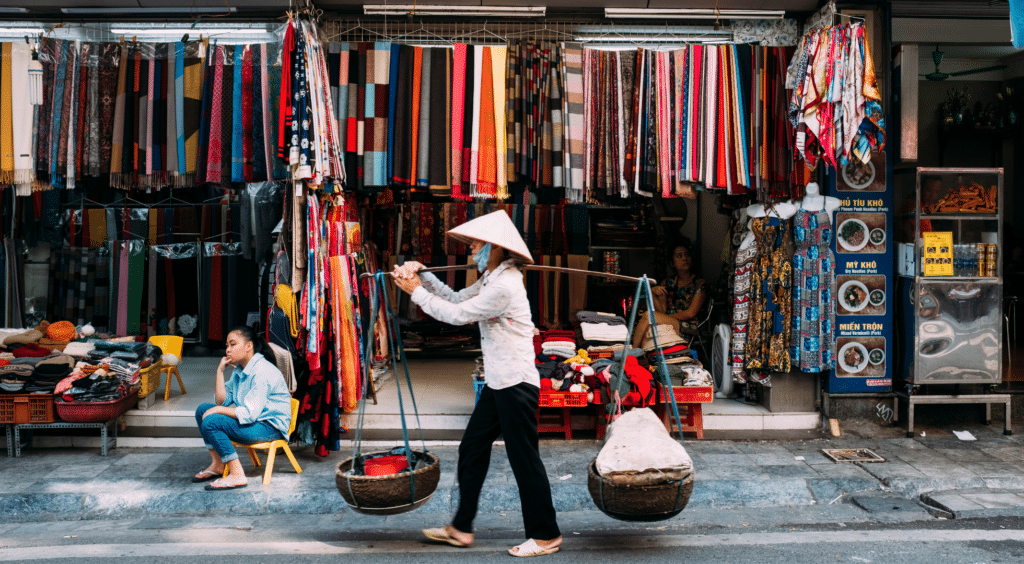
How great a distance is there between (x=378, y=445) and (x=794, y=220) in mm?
3994

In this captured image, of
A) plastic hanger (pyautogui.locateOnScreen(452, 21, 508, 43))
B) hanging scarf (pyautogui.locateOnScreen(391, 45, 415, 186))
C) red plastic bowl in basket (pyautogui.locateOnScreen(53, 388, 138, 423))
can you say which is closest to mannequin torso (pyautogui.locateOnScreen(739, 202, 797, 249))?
plastic hanger (pyautogui.locateOnScreen(452, 21, 508, 43))

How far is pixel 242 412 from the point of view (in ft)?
17.2

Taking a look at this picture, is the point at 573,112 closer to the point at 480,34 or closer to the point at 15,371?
the point at 480,34

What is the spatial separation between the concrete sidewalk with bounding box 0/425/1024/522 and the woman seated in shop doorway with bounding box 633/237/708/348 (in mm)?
1886

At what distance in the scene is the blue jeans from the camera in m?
5.27

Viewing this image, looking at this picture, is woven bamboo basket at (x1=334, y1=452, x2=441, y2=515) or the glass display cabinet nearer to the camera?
woven bamboo basket at (x1=334, y1=452, x2=441, y2=515)

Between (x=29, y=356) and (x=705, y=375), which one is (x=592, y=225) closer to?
(x=705, y=375)

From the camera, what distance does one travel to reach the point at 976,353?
6.39 metres

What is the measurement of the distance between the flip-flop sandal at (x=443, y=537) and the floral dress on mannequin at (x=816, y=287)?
11.9ft

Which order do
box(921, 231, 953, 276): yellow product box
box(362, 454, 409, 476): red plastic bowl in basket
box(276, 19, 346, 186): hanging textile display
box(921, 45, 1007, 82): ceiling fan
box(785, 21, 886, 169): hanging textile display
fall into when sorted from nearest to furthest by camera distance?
box(362, 454, 409, 476): red plastic bowl in basket, box(276, 19, 346, 186): hanging textile display, box(785, 21, 886, 169): hanging textile display, box(921, 231, 953, 276): yellow product box, box(921, 45, 1007, 82): ceiling fan

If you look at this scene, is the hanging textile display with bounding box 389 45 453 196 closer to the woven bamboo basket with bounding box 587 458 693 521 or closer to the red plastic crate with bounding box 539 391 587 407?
the red plastic crate with bounding box 539 391 587 407

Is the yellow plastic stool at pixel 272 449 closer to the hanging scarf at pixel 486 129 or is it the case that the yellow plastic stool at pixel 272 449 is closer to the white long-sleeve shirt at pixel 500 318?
the white long-sleeve shirt at pixel 500 318

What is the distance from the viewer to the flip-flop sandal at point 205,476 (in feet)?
17.6

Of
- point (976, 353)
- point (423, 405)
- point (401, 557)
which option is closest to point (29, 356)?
point (423, 405)
